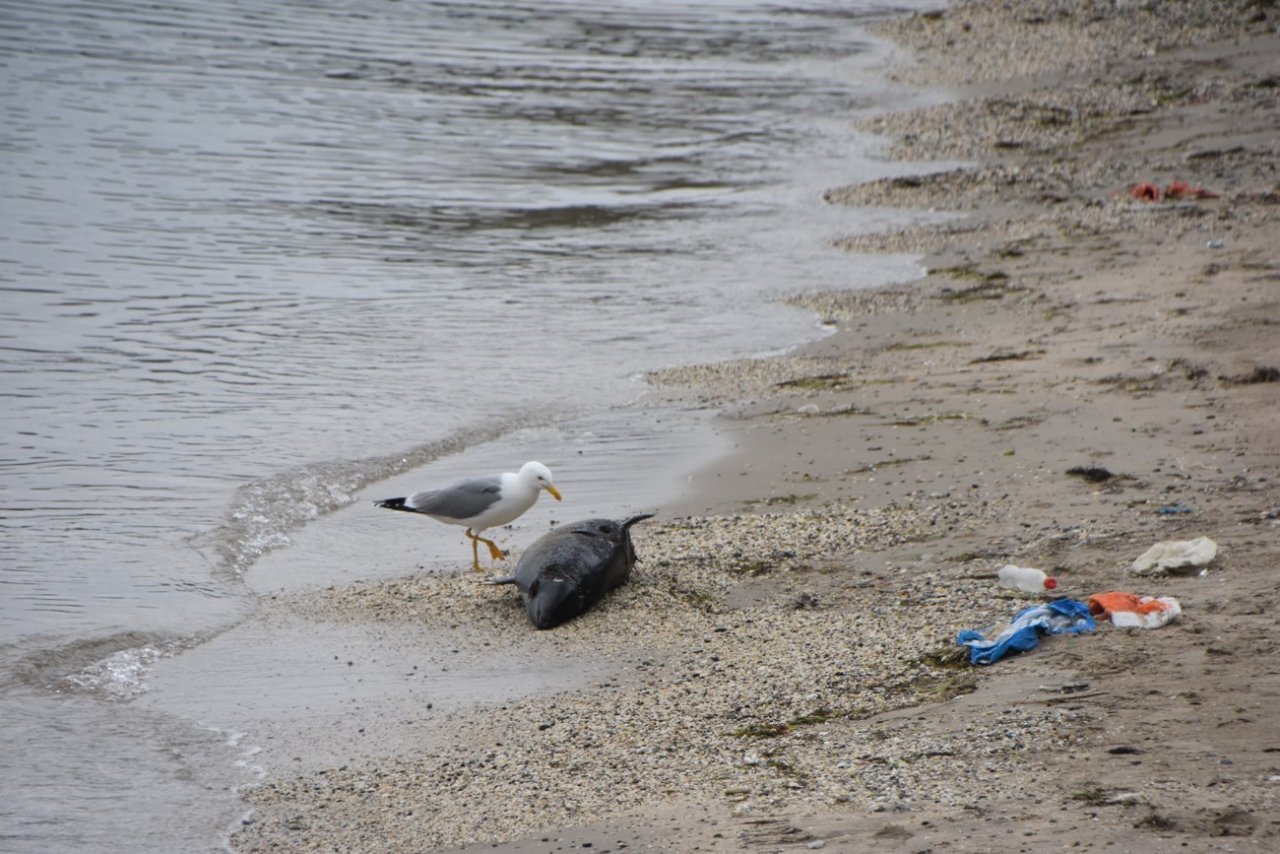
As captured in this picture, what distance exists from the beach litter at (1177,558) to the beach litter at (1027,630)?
0.67 meters

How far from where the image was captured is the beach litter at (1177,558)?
5895 mm

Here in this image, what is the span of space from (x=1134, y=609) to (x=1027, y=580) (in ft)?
2.36

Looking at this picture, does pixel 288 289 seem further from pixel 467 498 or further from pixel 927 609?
pixel 927 609

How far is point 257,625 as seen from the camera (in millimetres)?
6746

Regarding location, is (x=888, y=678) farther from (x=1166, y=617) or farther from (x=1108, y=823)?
(x=1108, y=823)

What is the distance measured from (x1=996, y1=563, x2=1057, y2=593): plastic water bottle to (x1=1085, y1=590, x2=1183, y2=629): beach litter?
18.8 inches

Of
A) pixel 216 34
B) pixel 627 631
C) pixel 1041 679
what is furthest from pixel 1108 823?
pixel 216 34

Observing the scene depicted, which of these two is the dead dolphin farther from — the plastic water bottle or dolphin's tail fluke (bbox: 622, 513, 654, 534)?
the plastic water bottle

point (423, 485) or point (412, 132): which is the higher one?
point (412, 132)

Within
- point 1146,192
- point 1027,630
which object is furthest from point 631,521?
point 1146,192

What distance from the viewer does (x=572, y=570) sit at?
21.6ft

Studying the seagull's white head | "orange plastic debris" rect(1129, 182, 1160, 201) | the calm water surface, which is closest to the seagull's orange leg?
the seagull's white head

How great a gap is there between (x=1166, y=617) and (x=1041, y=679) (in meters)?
0.67

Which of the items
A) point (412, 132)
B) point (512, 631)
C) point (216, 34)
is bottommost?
point (512, 631)
